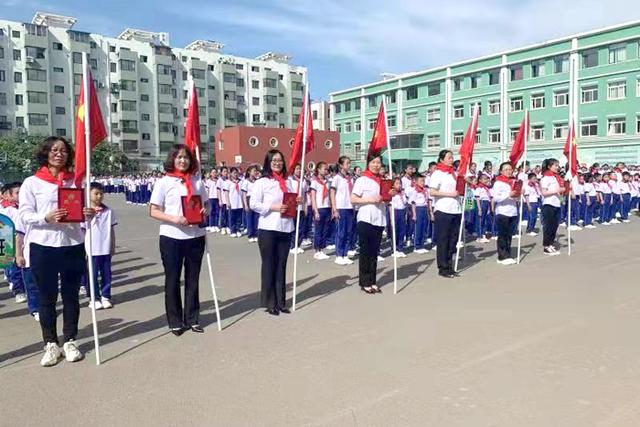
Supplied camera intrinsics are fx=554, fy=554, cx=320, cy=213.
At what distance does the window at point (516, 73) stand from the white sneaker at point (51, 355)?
45.8 m

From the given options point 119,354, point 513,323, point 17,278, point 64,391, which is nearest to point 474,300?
point 513,323

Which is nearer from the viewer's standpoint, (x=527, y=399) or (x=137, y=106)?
(x=527, y=399)

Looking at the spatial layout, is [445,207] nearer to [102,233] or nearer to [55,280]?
[102,233]

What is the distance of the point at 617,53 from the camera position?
3844 cm

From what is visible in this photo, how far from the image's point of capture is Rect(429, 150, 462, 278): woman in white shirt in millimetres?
8164

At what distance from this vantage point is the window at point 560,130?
42.3m

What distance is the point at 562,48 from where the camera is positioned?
41.6 meters

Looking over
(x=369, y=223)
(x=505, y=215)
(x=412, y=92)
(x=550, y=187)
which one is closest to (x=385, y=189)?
(x=369, y=223)

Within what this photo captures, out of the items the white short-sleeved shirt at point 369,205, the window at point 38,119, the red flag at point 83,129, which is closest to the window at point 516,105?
the white short-sleeved shirt at point 369,205

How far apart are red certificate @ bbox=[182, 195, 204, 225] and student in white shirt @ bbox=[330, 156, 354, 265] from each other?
180 inches

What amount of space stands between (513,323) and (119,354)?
3726 mm

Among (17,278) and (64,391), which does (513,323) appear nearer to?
(64,391)

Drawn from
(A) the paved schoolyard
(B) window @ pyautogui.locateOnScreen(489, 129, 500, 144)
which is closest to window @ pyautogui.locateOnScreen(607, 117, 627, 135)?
(B) window @ pyautogui.locateOnScreen(489, 129, 500, 144)

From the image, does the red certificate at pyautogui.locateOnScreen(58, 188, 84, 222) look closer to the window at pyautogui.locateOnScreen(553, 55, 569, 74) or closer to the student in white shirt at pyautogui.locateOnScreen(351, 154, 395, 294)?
the student in white shirt at pyautogui.locateOnScreen(351, 154, 395, 294)
